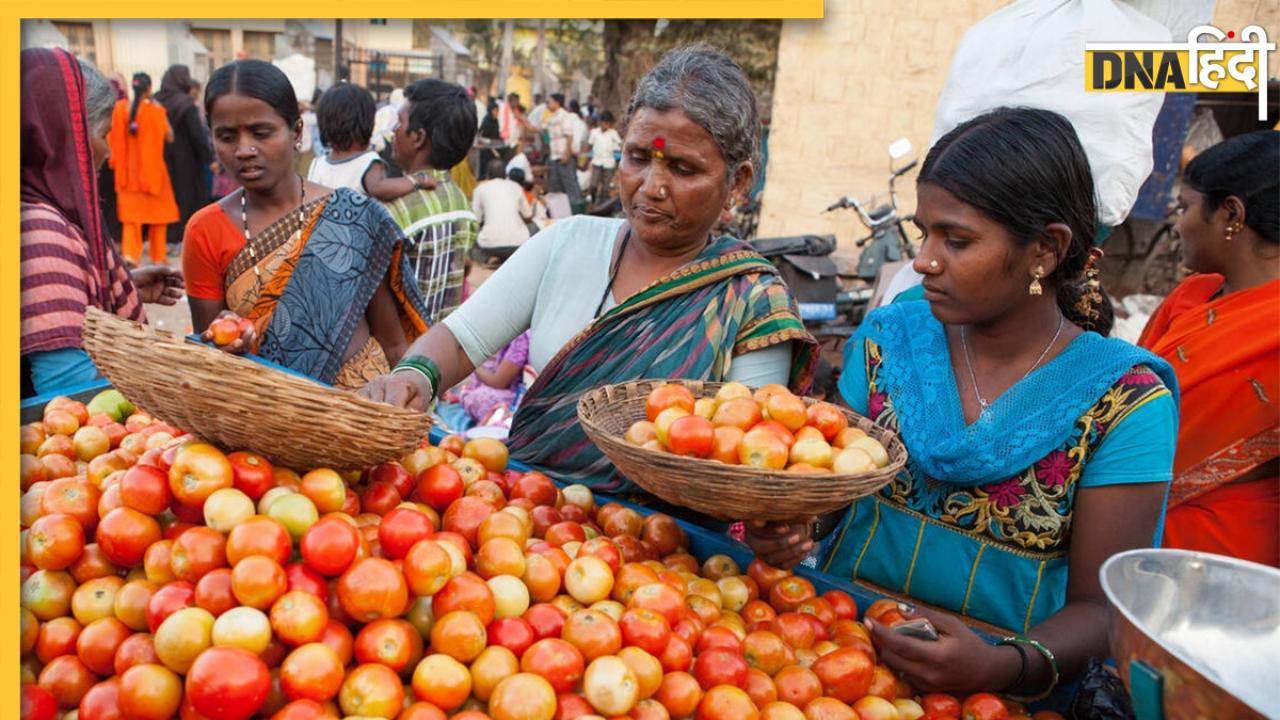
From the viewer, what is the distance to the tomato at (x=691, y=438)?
1786 mm

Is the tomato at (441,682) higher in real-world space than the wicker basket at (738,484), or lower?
lower

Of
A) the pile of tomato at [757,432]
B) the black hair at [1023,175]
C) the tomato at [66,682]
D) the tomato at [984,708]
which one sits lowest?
the tomato at [984,708]

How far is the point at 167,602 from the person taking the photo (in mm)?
1458

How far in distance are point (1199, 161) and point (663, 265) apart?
200 centimetres

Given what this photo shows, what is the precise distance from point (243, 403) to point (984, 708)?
1490 millimetres

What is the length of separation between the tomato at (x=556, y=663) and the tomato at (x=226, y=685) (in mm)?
430

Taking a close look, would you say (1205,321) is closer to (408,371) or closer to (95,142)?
(408,371)

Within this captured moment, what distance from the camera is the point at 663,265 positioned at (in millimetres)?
2449

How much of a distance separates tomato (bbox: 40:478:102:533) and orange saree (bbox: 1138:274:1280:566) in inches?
118

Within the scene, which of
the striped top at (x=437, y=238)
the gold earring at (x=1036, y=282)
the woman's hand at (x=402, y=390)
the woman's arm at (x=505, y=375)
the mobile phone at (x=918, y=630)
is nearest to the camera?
the mobile phone at (x=918, y=630)

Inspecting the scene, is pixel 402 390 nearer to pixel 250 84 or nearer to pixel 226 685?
pixel 226 685

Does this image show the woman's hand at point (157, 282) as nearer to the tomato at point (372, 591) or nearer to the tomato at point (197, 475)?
the tomato at point (197, 475)

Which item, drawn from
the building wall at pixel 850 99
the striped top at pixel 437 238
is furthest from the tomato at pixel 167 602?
the building wall at pixel 850 99

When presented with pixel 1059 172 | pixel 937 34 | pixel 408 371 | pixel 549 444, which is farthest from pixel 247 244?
pixel 937 34
